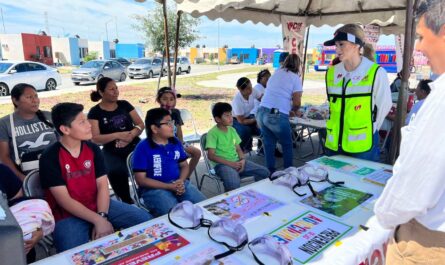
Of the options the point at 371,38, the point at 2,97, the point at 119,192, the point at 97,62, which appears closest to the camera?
the point at 119,192

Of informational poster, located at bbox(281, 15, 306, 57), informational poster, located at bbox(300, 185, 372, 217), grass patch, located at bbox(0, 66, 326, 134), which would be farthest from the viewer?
grass patch, located at bbox(0, 66, 326, 134)

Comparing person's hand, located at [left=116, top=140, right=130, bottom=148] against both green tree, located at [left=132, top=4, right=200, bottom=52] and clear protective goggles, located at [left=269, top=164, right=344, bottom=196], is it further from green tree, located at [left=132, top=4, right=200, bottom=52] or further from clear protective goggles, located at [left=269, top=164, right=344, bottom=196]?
green tree, located at [left=132, top=4, right=200, bottom=52]

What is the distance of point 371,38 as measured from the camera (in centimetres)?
675

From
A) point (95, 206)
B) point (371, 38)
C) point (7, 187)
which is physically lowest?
point (95, 206)

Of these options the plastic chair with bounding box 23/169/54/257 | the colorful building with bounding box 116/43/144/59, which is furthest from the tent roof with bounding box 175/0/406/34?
the colorful building with bounding box 116/43/144/59

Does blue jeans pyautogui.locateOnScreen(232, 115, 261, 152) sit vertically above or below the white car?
below

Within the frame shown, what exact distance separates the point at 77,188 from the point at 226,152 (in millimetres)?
1494

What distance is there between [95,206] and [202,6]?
250cm

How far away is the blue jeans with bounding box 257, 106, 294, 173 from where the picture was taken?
3852 millimetres

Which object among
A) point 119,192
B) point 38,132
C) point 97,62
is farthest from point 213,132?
point 97,62

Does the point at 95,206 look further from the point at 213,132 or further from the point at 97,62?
the point at 97,62

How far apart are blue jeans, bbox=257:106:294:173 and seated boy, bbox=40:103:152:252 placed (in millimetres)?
2044

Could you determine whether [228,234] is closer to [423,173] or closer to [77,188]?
[423,173]

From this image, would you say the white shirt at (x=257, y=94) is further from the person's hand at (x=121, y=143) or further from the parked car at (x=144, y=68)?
the parked car at (x=144, y=68)
